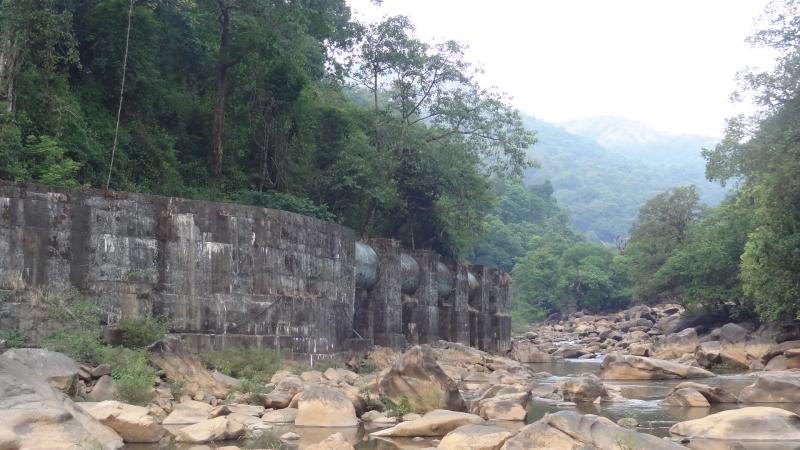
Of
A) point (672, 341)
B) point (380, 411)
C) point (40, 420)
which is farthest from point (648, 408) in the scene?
point (672, 341)

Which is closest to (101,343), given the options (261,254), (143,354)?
(143,354)

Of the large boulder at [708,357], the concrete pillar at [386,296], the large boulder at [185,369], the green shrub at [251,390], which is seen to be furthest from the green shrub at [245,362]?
the large boulder at [708,357]

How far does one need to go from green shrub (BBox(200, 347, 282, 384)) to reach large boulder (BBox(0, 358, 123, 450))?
5724 mm

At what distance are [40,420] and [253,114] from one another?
17.2m

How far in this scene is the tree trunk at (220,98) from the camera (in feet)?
74.5

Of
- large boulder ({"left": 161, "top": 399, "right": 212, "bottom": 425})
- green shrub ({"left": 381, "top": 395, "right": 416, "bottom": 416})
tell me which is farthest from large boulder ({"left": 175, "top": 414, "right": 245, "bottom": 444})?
green shrub ({"left": 381, "top": 395, "right": 416, "bottom": 416})

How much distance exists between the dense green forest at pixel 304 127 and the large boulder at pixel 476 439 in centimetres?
1014

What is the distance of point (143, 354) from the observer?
13422 mm

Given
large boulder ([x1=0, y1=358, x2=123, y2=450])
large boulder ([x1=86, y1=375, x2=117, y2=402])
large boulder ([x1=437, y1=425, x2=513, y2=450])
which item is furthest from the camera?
large boulder ([x1=86, y1=375, x2=117, y2=402])

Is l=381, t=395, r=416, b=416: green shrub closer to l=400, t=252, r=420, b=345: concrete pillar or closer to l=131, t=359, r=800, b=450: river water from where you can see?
l=131, t=359, r=800, b=450: river water

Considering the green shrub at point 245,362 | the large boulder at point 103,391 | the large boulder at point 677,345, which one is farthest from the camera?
the large boulder at point 677,345

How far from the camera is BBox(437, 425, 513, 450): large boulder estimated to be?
9.27m

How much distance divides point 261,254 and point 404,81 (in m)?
17.1

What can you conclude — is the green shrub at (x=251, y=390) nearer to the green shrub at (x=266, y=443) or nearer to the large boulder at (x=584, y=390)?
Answer: the green shrub at (x=266, y=443)
